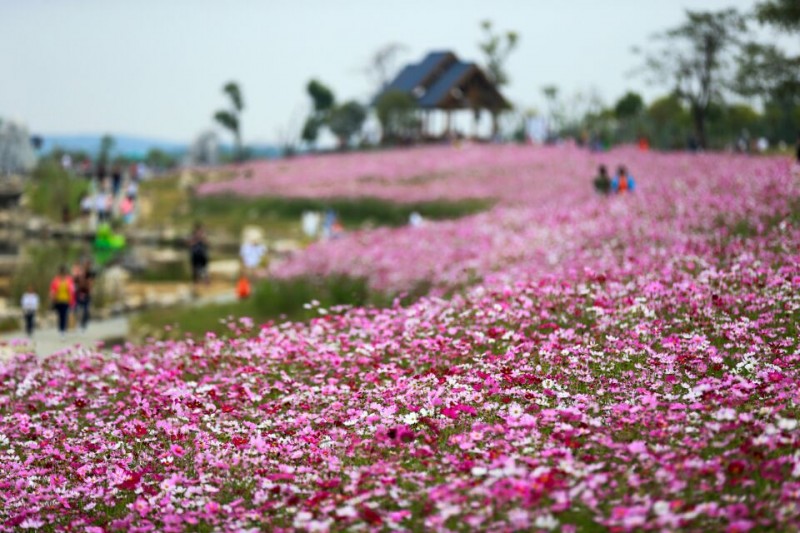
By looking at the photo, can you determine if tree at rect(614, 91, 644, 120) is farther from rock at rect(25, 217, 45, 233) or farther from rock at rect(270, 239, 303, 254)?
rock at rect(25, 217, 45, 233)

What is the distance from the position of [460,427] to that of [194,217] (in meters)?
49.1

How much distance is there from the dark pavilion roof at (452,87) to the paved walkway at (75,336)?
55.9m

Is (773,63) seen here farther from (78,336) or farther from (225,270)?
(78,336)

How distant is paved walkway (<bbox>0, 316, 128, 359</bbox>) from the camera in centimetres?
2267

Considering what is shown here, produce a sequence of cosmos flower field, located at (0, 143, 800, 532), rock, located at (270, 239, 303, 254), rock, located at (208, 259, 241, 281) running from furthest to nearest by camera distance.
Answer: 1. rock, located at (270, 239, 303, 254)
2. rock, located at (208, 259, 241, 281)
3. cosmos flower field, located at (0, 143, 800, 532)

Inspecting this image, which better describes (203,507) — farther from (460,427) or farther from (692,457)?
(692,457)

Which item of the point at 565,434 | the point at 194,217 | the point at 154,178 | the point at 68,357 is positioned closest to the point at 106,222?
the point at 194,217

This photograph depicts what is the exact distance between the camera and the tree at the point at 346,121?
9356 centimetres

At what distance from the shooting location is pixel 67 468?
445 inches

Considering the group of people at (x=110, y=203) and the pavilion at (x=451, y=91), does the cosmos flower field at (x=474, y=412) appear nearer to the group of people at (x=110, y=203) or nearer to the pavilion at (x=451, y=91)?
the group of people at (x=110, y=203)

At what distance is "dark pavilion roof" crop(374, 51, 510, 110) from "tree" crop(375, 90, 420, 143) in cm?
131

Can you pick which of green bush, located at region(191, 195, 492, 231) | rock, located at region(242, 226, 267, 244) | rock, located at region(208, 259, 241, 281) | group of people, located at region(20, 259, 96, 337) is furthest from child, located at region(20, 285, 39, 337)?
green bush, located at region(191, 195, 492, 231)

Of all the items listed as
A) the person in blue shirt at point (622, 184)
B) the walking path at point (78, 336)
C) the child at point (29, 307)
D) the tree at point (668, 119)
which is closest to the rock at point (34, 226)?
the walking path at point (78, 336)

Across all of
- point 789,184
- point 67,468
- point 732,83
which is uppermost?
point 732,83
